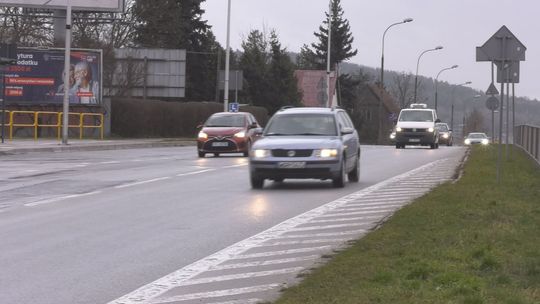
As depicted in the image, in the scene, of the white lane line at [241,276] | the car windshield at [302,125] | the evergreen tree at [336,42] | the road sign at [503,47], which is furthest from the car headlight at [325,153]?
the evergreen tree at [336,42]

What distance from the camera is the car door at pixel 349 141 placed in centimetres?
1828

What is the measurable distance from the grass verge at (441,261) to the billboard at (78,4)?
122 feet

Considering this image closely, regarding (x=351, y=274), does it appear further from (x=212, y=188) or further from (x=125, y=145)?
(x=125, y=145)

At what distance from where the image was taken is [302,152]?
17.2 meters

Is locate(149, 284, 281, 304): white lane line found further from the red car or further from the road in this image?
the red car

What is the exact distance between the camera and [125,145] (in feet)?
127

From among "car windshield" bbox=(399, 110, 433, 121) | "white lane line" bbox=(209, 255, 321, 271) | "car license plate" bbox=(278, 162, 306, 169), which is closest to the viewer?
"white lane line" bbox=(209, 255, 321, 271)

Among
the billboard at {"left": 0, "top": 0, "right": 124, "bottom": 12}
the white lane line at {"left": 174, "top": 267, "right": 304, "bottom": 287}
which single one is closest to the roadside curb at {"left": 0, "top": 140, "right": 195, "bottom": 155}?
the billboard at {"left": 0, "top": 0, "right": 124, "bottom": 12}

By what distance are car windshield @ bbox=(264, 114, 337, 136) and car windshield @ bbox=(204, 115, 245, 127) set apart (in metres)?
11.9

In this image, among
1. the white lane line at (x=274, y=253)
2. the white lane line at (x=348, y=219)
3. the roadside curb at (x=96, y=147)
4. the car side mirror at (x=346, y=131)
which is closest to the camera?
the white lane line at (x=274, y=253)

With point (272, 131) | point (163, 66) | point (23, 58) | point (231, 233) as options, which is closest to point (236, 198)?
point (272, 131)

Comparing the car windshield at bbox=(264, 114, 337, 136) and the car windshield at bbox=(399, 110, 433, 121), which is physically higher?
the car windshield at bbox=(399, 110, 433, 121)

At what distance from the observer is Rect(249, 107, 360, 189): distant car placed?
17.2 meters

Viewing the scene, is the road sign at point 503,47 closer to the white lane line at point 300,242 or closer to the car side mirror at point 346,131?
the car side mirror at point 346,131
